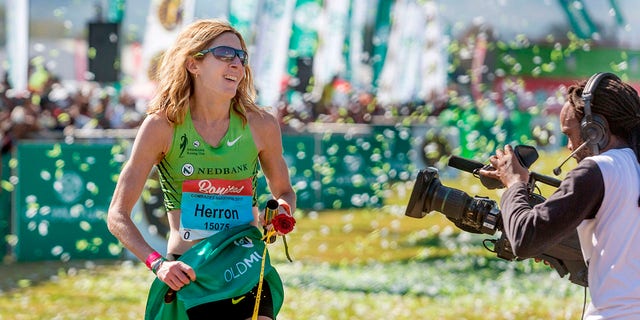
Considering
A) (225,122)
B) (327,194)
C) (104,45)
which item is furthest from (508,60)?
(225,122)

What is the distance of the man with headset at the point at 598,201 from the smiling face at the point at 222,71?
1115 millimetres

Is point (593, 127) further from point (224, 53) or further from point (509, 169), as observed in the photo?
point (224, 53)

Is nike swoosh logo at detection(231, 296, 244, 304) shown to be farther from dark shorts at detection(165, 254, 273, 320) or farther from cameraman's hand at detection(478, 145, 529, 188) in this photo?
cameraman's hand at detection(478, 145, 529, 188)

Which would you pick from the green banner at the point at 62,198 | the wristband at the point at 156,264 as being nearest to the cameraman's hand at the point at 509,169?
the wristband at the point at 156,264

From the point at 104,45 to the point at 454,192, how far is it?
9.69 m

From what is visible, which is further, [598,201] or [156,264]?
[156,264]

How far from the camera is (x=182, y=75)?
4125 mm

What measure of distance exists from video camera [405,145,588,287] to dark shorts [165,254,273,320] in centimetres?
72

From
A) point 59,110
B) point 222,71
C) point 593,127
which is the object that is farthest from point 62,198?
point 593,127

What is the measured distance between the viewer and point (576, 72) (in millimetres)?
11781

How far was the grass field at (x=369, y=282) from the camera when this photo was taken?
8789 millimetres

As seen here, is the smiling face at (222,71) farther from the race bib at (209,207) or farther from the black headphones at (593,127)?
the black headphones at (593,127)

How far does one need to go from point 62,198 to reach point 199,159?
24.2 feet

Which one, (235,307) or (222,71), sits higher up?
(222,71)
